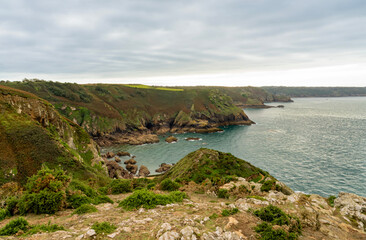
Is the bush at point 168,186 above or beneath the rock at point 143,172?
above

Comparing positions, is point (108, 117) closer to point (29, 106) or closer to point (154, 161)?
point (154, 161)

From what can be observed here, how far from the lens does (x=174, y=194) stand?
17.4 meters

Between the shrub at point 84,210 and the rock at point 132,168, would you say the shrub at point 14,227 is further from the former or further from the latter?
the rock at point 132,168

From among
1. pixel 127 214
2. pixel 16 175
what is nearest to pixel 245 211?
pixel 127 214

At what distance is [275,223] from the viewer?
435 inches

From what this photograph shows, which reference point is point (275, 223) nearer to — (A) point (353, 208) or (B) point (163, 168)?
(A) point (353, 208)

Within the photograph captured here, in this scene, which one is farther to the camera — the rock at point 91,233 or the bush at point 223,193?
the bush at point 223,193

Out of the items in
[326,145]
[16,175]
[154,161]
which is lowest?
[154,161]

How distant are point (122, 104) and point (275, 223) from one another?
119 meters

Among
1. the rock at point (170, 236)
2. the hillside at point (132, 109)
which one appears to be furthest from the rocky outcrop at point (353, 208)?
the hillside at point (132, 109)

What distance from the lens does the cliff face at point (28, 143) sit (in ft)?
95.3

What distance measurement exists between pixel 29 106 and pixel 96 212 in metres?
40.4

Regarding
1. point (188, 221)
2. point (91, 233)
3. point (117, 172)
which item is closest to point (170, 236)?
point (188, 221)

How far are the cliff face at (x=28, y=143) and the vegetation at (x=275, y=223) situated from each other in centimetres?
3153
